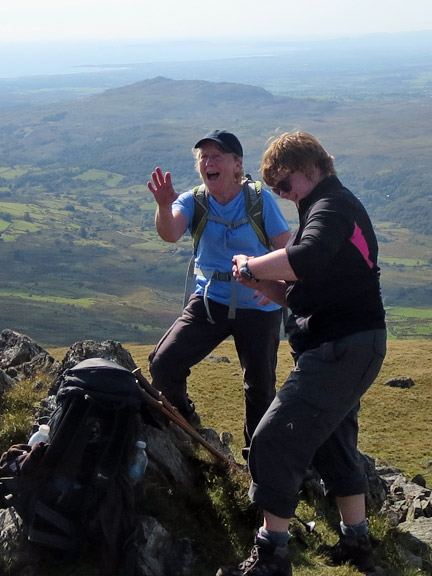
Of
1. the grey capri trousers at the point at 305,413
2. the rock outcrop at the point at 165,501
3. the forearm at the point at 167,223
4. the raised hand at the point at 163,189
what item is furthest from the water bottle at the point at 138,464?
the raised hand at the point at 163,189

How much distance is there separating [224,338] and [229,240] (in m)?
1.31

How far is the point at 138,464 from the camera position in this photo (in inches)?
287

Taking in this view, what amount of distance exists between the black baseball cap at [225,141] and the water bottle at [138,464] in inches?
151

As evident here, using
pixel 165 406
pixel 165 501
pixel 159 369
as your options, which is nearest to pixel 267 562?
pixel 165 501

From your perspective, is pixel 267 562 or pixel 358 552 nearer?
pixel 267 562

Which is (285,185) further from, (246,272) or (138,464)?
(138,464)

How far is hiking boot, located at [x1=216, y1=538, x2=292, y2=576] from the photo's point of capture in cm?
659

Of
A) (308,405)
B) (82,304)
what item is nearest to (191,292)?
(308,405)

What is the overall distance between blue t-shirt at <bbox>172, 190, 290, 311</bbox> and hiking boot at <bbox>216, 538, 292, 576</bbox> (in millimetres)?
3158

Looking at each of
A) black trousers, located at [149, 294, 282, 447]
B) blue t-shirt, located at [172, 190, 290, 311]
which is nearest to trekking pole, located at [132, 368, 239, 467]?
black trousers, located at [149, 294, 282, 447]

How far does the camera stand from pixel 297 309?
6.82m

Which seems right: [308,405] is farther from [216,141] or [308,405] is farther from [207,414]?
[207,414]

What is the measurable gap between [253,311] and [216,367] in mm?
29899

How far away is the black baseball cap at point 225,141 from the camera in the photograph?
8.59 metres
